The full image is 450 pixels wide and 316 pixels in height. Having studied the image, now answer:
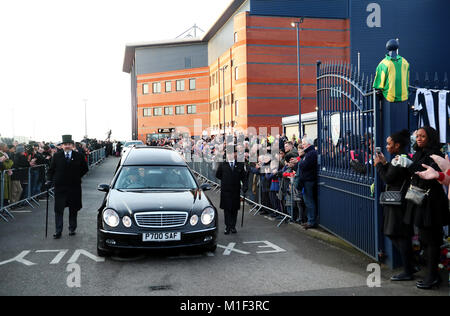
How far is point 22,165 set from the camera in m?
13.7

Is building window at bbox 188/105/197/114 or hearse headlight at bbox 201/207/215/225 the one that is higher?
building window at bbox 188/105/197/114

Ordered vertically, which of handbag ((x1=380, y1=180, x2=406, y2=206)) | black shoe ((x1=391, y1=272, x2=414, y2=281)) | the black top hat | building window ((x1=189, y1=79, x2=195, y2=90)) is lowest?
black shoe ((x1=391, y1=272, x2=414, y2=281))

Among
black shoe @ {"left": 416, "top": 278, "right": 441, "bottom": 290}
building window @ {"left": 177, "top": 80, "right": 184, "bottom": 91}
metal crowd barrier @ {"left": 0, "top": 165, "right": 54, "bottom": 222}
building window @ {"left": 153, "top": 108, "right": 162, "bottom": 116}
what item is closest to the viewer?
black shoe @ {"left": 416, "top": 278, "right": 441, "bottom": 290}

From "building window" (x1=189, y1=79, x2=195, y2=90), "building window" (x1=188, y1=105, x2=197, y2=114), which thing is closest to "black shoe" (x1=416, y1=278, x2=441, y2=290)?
"building window" (x1=188, y1=105, x2=197, y2=114)

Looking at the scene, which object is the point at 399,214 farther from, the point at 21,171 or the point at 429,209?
the point at 21,171

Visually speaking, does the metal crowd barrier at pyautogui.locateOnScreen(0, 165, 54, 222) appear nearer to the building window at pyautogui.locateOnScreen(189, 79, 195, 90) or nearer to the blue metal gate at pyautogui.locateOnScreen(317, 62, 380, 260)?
the blue metal gate at pyautogui.locateOnScreen(317, 62, 380, 260)

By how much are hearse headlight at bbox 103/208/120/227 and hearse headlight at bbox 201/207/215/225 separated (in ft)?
4.42

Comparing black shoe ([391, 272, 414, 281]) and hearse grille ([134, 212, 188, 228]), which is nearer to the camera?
black shoe ([391, 272, 414, 281])

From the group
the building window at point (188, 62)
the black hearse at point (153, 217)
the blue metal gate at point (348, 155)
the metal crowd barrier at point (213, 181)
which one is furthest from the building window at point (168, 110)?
the black hearse at point (153, 217)

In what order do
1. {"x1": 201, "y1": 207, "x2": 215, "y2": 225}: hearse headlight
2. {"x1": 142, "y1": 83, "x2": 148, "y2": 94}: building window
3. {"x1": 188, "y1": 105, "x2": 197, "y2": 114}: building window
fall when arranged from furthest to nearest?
{"x1": 142, "y1": 83, "x2": 148, "y2": 94}: building window
{"x1": 188, "y1": 105, "x2": 197, "y2": 114}: building window
{"x1": 201, "y1": 207, "x2": 215, "y2": 225}: hearse headlight

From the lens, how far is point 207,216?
7.26 meters

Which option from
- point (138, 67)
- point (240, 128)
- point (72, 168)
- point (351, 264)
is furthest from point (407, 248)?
point (138, 67)

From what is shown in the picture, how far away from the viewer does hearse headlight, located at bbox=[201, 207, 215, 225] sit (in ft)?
23.6

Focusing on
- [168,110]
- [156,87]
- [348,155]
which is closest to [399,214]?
[348,155]
